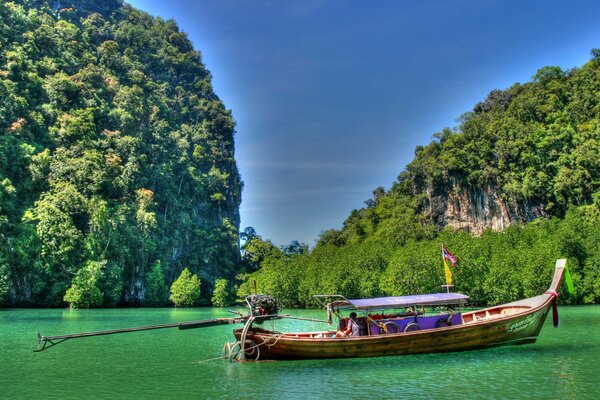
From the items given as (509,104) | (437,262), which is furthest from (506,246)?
(509,104)

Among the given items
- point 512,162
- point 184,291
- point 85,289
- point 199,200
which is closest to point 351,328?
point 85,289

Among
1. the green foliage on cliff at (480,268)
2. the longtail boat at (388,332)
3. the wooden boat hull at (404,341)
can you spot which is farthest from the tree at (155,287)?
the wooden boat hull at (404,341)

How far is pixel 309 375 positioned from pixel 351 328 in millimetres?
3436

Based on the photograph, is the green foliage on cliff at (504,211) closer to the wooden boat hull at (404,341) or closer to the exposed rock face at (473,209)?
the exposed rock face at (473,209)

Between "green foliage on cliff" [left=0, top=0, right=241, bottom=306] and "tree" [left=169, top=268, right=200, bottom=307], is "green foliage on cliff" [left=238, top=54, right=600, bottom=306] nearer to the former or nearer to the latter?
"tree" [left=169, top=268, right=200, bottom=307]

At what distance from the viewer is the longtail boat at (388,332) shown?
58.8ft

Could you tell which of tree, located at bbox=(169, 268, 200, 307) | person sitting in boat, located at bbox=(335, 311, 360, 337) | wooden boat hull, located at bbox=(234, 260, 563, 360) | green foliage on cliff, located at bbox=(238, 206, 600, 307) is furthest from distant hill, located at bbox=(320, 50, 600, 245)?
person sitting in boat, located at bbox=(335, 311, 360, 337)

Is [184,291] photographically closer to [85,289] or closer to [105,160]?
[85,289]

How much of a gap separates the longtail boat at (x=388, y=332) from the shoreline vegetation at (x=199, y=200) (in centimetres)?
2824

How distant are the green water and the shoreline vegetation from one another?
98.9ft

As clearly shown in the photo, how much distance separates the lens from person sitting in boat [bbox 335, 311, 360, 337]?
18688 millimetres

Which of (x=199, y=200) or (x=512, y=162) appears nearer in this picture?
(x=512, y=162)

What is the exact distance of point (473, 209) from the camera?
233ft

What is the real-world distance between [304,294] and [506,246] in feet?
73.9
